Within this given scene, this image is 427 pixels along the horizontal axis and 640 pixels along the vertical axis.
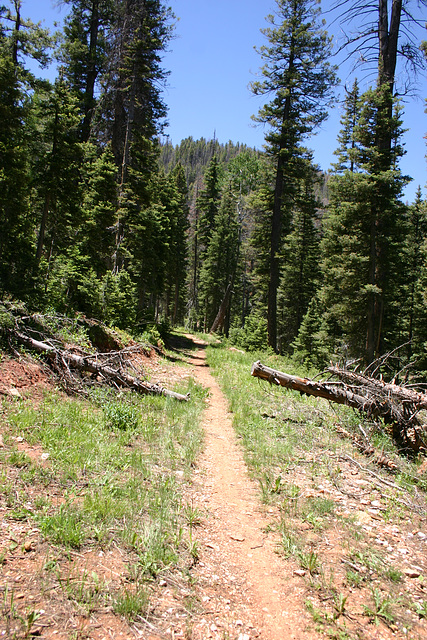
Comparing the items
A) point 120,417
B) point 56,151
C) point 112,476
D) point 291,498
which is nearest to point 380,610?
point 291,498

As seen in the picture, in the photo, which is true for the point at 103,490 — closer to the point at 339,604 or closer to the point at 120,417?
the point at 120,417

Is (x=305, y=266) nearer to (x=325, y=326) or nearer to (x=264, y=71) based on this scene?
(x=325, y=326)

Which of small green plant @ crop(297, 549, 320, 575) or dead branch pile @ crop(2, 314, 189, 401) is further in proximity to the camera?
dead branch pile @ crop(2, 314, 189, 401)

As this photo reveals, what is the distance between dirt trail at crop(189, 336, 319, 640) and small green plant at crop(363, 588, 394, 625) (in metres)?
0.58

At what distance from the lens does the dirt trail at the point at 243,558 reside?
3.12 meters

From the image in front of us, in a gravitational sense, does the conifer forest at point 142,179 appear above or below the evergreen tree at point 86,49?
below

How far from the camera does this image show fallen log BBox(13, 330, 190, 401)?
7.88 m

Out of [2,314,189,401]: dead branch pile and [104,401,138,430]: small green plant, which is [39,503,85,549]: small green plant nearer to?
[104,401,138,430]: small green plant

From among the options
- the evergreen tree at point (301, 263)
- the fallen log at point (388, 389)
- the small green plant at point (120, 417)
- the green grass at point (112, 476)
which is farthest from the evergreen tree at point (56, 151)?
the evergreen tree at point (301, 263)

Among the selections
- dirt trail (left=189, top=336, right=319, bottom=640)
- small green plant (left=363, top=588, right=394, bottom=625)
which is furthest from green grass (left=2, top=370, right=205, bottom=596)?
small green plant (left=363, top=588, right=394, bottom=625)

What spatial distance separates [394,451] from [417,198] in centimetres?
2536

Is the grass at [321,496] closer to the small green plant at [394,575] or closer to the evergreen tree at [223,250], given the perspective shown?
the small green plant at [394,575]

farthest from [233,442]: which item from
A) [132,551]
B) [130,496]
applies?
[132,551]

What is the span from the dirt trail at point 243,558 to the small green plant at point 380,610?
0.58m
